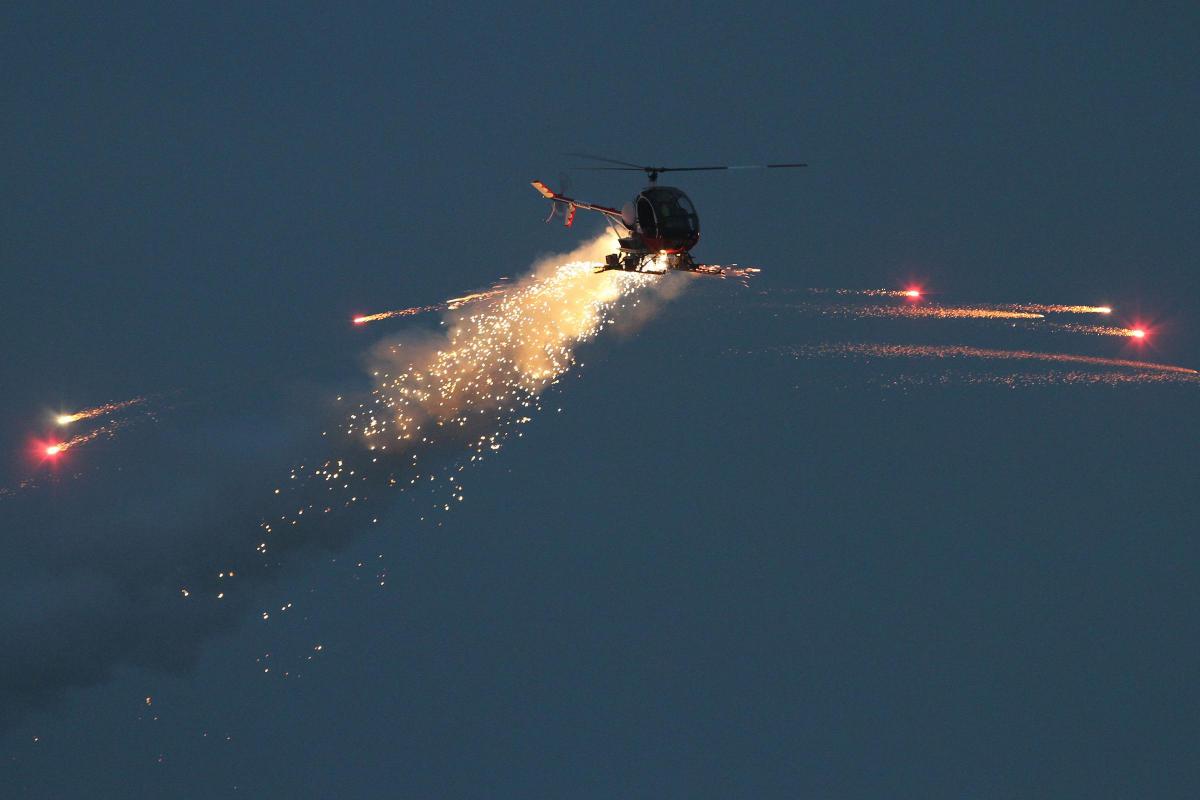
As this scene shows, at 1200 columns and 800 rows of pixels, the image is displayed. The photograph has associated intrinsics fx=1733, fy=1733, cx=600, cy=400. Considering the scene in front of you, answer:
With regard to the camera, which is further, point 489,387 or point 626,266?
A: point 489,387

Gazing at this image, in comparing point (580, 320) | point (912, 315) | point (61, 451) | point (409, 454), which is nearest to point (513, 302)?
point (580, 320)

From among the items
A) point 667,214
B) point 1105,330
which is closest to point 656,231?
point 667,214

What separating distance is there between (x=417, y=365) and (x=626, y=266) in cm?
1126

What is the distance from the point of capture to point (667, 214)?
58.7 m

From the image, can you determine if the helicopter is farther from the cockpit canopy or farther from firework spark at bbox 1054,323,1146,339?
firework spark at bbox 1054,323,1146,339

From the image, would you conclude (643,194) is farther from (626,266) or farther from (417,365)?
(417,365)

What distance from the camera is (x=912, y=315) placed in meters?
67.2

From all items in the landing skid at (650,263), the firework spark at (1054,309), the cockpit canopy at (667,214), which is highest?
the firework spark at (1054,309)

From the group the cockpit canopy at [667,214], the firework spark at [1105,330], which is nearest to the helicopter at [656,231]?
the cockpit canopy at [667,214]

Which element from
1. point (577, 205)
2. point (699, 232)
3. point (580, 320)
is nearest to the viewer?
point (699, 232)

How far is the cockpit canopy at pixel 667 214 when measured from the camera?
58531mm

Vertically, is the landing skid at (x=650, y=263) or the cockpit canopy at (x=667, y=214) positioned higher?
the cockpit canopy at (x=667, y=214)

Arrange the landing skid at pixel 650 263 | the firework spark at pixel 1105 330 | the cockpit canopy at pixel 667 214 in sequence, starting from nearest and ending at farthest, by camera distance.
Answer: the cockpit canopy at pixel 667 214 < the landing skid at pixel 650 263 < the firework spark at pixel 1105 330

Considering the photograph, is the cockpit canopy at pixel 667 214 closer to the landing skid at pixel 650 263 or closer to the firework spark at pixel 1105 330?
the landing skid at pixel 650 263
